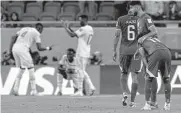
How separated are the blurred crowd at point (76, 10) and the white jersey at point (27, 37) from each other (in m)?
4.25

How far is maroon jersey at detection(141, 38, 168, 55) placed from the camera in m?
12.4

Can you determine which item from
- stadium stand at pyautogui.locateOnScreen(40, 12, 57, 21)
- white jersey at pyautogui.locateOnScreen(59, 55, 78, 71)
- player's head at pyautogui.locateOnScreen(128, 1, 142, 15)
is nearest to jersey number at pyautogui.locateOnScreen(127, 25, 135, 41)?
player's head at pyautogui.locateOnScreen(128, 1, 142, 15)

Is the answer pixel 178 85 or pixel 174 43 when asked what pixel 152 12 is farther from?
pixel 178 85

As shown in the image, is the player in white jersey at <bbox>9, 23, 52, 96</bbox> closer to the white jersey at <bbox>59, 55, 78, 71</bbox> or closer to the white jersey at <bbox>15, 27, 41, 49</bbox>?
the white jersey at <bbox>15, 27, 41, 49</bbox>

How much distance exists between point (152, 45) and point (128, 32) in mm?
2199

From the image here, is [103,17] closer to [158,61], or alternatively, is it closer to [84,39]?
[84,39]

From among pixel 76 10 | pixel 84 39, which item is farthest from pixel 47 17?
pixel 84 39

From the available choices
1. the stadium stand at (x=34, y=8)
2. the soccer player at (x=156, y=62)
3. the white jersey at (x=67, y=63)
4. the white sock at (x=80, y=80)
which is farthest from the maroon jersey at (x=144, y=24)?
the stadium stand at (x=34, y=8)

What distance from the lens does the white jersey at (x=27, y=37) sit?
1995 cm

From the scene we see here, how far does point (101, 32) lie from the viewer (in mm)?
24547

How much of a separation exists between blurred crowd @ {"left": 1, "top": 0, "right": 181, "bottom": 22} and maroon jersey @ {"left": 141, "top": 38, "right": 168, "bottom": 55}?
36.6 feet

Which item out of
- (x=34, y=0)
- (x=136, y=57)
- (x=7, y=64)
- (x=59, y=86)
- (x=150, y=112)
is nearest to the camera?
(x=150, y=112)

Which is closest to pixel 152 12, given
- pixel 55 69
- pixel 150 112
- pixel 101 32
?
pixel 101 32

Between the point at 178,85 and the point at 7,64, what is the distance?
614cm
